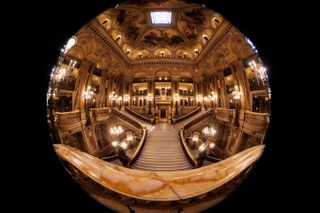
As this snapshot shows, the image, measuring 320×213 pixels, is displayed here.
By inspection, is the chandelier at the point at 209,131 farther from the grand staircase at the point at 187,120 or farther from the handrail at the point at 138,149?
the handrail at the point at 138,149

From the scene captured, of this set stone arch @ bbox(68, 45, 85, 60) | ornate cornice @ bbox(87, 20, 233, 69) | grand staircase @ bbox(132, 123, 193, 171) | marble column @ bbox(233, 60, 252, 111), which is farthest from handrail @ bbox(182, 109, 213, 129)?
stone arch @ bbox(68, 45, 85, 60)

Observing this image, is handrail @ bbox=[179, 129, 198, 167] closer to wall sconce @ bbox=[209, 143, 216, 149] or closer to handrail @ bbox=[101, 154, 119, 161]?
wall sconce @ bbox=[209, 143, 216, 149]

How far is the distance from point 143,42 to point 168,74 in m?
0.30

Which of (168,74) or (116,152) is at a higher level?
(168,74)

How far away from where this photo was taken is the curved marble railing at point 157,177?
0.83 m

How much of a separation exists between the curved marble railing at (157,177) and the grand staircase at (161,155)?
4 cm

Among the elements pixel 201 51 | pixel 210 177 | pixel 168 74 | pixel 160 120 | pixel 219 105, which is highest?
pixel 201 51

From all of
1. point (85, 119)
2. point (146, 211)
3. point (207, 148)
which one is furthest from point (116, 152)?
point (207, 148)

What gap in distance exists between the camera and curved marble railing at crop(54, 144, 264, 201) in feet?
2.72

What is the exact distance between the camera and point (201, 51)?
1.04m

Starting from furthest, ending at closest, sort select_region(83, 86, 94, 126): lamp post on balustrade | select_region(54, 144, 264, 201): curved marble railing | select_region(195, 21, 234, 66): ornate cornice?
select_region(195, 21, 234, 66): ornate cornice
select_region(83, 86, 94, 126): lamp post on balustrade
select_region(54, 144, 264, 201): curved marble railing

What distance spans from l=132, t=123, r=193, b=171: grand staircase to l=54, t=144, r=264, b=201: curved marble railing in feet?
0.12

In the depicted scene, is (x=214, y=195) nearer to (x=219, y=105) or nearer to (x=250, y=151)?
(x=250, y=151)

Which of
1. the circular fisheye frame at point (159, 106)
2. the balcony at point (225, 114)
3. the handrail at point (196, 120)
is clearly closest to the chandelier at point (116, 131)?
the circular fisheye frame at point (159, 106)
